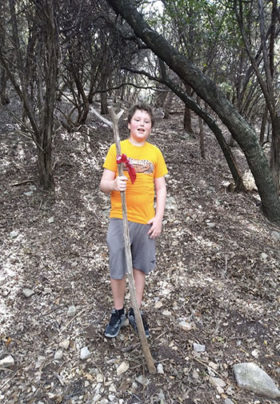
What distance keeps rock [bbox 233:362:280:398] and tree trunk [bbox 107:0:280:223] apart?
2.76 metres

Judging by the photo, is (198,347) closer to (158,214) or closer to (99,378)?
(99,378)

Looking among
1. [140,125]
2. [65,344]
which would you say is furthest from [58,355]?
[140,125]

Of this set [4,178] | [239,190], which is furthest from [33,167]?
[239,190]

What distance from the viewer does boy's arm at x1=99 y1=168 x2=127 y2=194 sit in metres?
1.86

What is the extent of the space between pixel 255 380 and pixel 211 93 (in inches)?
139


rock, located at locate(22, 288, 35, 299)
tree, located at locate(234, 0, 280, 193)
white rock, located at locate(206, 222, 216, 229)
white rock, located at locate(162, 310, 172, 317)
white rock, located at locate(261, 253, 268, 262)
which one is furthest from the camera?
tree, located at locate(234, 0, 280, 193)

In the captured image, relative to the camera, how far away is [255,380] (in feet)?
6.89

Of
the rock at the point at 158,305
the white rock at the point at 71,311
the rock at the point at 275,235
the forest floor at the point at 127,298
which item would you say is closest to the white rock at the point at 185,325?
the forest floor at the point at 127,298

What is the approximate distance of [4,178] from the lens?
4.65 meters

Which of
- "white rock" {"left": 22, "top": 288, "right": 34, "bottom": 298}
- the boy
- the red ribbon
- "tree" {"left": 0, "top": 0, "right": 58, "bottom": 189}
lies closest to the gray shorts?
the boy

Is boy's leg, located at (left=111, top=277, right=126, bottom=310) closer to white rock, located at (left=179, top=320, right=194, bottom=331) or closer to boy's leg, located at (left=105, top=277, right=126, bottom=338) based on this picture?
boy's leg, located at (left=105, top=277, right=126, bottom=338)

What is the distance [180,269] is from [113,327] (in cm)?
112

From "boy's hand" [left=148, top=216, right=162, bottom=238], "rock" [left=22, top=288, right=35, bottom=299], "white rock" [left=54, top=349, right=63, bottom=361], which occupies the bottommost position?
"white rock" [left=54, top=349, right=63, bottom=361]

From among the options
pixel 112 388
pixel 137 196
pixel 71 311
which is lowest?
pixel 112 388
